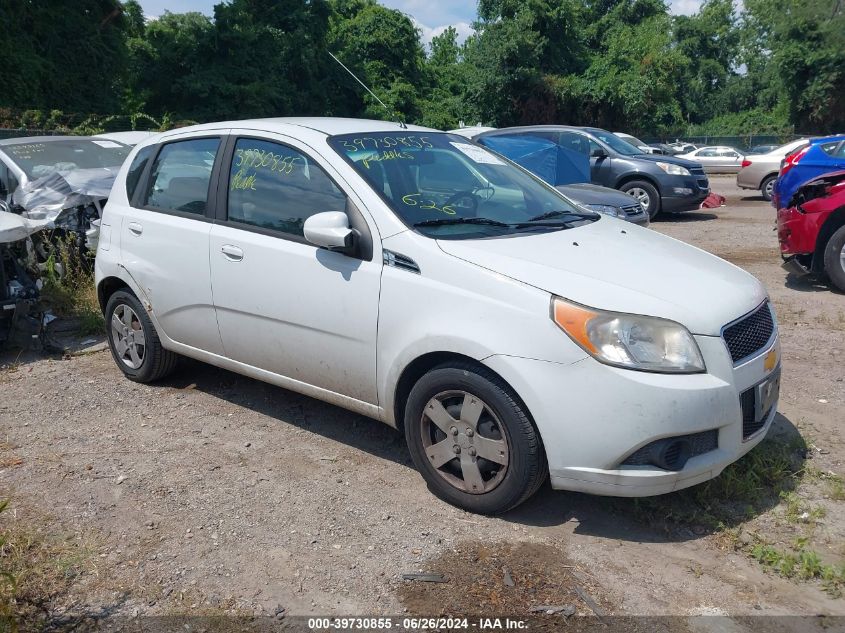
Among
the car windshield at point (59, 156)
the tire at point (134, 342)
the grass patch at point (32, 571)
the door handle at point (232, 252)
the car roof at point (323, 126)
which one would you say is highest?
the car roof at point (323, 126)

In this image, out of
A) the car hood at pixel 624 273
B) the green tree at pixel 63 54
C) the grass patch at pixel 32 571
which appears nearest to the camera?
the grass patch at pixel 32 571

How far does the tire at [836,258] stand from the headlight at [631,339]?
16.7ft

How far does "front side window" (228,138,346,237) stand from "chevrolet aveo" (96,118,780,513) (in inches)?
0.5

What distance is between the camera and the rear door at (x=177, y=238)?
4699 mm

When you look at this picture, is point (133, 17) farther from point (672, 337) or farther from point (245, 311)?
point (672, 337)

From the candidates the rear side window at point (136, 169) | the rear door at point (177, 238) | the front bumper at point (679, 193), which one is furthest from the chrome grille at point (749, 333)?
the front bumper at point (679, 193)

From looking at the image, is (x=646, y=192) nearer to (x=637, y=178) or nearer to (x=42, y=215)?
(x=637, y=178)

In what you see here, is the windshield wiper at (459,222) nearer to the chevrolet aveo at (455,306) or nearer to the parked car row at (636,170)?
the chevrolet aveo at (455,306)

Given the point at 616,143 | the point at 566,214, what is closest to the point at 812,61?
the point at 616,143

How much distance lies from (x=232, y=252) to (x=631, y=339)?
7.62 feet

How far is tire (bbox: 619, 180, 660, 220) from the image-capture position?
1365cm

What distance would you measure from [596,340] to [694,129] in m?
51.0

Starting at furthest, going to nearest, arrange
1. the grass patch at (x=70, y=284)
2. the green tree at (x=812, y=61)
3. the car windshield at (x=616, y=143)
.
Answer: the green tree at (x=812, y=61) → the car windshield at (x=616, y=143) → the grass patch at (x=70, y=284)

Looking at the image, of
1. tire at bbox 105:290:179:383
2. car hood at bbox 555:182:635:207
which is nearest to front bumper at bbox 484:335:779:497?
tire at bbox 105:290:179:383
